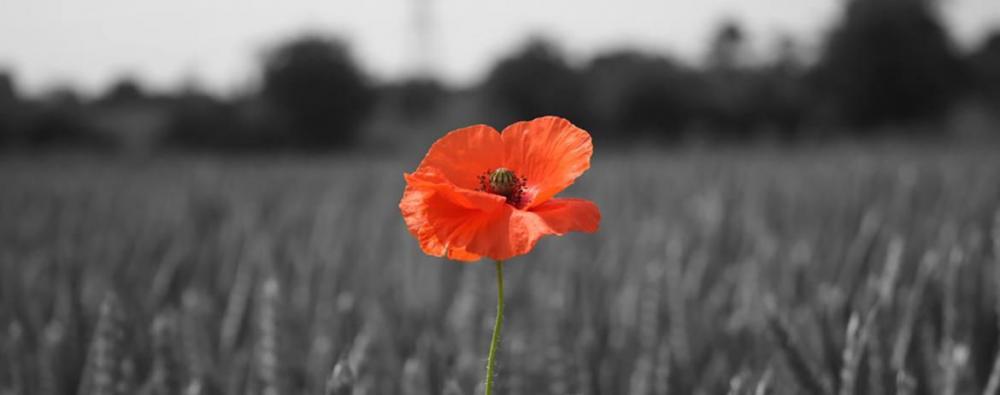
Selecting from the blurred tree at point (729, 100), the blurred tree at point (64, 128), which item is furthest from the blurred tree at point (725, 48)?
the blurred tree at point (64, 128)

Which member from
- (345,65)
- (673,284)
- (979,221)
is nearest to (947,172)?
(979,221)

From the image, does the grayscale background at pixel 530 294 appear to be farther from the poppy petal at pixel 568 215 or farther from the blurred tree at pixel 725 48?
the blurred tree at pixel 725 48

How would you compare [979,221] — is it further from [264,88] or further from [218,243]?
[264,88]

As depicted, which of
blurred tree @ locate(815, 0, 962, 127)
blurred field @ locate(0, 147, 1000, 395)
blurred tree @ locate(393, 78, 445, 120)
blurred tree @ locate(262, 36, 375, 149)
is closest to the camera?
blurred field @ locate(0, 147, 1000, 395)

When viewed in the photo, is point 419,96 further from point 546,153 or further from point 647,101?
point 546,153

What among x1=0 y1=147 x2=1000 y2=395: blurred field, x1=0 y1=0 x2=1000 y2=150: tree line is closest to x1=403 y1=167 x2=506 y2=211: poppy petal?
x1=0 y1=147 x2=1000 y2=395: blurred field

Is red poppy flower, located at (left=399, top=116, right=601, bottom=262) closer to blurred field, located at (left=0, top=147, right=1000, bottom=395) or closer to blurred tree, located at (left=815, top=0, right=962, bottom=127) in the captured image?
blurred field, located at (left=0, top=147, right=1000, bottom=395)

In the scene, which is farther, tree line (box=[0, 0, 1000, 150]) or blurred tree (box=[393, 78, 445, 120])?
blurred tree (box=[393, 78, 445, 120])
